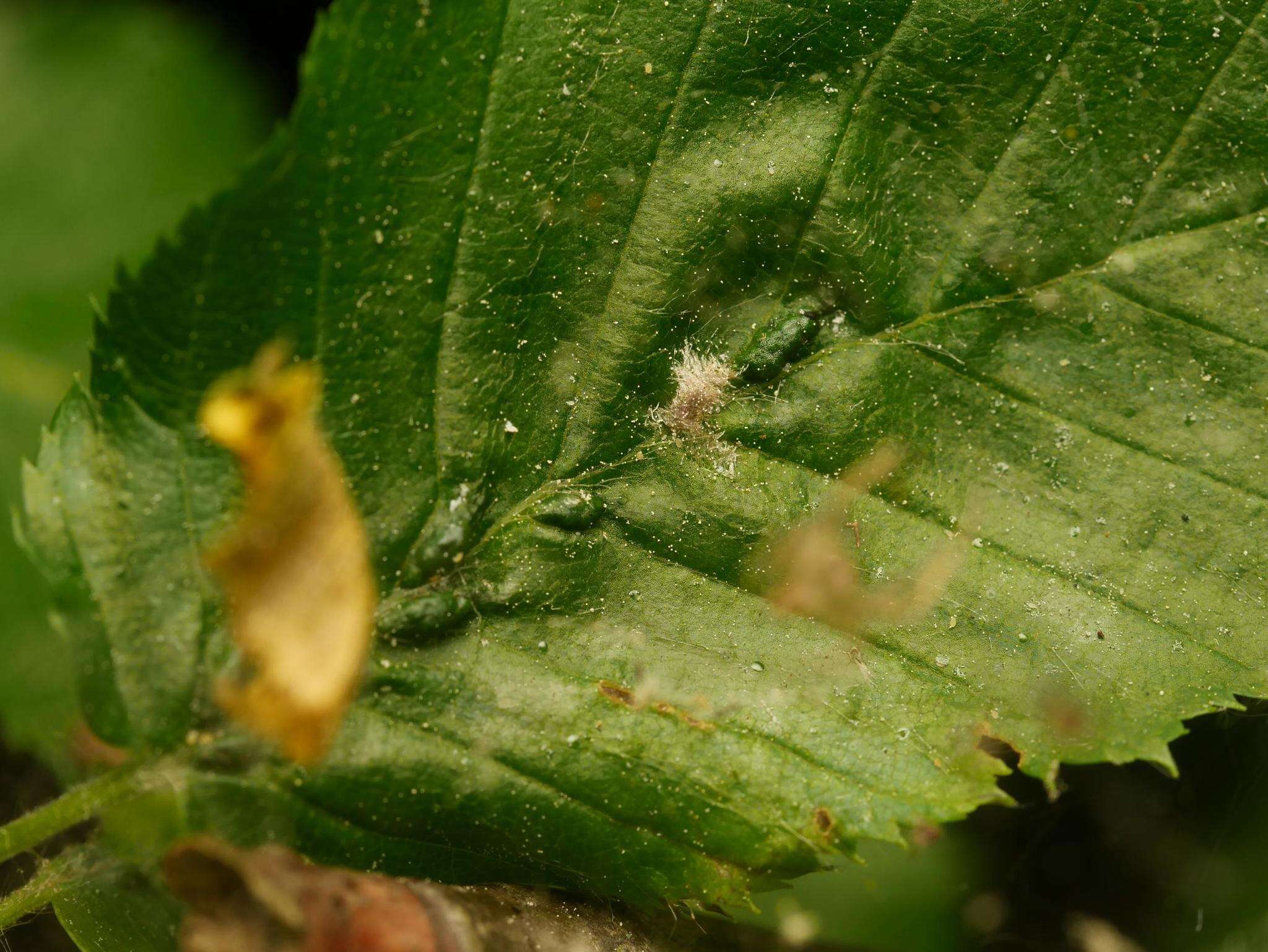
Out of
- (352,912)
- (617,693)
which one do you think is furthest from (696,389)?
A: (352,912)

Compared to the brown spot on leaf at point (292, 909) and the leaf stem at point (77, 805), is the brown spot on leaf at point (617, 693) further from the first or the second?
the leaf stem at point (77, 805)

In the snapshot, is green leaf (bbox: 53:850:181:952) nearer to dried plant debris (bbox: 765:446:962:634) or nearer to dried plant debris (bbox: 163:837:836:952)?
dried plant debris (bbox: 163:837:836:952)

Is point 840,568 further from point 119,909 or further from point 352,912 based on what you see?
point 119,909

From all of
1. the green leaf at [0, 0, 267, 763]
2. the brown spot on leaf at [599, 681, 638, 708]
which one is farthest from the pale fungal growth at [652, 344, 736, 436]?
the green leaf at [0, 0, 267, 763]

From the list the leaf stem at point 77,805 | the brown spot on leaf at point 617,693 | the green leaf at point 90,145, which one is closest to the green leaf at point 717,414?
the brown spot on leaf at point 617,693

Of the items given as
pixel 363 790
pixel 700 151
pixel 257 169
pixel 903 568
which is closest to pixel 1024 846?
pixel 903 568

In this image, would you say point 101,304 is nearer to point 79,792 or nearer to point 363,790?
point 79,792

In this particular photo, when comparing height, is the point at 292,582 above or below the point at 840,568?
below
